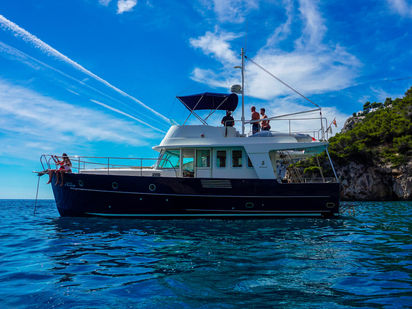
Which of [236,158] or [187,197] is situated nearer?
[187,197]

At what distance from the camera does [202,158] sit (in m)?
12.7

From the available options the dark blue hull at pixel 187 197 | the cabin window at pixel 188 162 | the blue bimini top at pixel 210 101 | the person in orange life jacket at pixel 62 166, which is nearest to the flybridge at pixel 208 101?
the blue bimini top at pixel 210 101

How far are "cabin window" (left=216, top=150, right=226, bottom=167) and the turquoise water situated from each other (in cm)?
440

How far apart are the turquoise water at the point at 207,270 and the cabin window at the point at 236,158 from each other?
4.37 meters

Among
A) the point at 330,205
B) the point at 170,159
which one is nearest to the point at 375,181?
the point at 330,205

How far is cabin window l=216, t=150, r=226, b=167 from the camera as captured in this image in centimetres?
1255

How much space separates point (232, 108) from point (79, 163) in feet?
25.0

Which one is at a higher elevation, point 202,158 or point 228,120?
point 228,120

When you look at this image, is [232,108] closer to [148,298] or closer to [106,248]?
[106,248]

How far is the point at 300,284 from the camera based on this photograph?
13.4 feet

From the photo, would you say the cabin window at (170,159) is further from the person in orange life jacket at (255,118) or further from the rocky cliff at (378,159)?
the rocky cliff at (378,159)

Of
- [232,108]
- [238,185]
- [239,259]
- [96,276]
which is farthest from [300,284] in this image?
[232,108]

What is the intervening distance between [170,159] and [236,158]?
302cm

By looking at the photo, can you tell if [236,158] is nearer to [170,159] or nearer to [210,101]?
[170,159]
